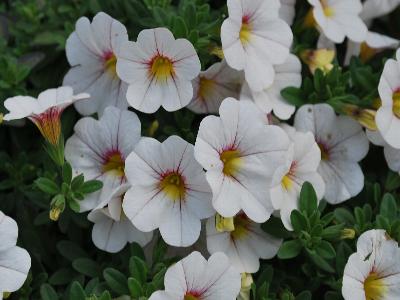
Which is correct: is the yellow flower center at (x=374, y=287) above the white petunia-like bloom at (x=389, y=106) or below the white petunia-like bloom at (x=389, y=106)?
A: below

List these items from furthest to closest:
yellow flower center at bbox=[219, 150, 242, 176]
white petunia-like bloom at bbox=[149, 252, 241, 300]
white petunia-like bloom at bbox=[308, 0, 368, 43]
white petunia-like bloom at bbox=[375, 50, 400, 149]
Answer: white petunia-like bloom at bbox=[308, 0, 368, 43] → white petunia-like bloom at bbox=[375, 50, 400, 149] → yellow flower center at bbox=[219, 150, 242, 176] → white petunia-like bloom at bbox=[149, 252, 241, 300]

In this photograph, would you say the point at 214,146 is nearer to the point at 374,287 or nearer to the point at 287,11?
the point at 374,287

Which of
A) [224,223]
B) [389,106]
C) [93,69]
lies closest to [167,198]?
[224,223]

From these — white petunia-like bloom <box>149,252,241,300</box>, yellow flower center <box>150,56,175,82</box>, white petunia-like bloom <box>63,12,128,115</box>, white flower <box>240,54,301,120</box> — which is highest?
yellow flower center <box>150,56,175,82</box>

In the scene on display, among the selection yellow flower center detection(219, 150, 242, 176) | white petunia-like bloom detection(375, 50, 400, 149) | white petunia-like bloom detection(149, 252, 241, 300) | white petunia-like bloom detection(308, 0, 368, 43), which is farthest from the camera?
white petunia-like bloom detection(308, 0, 368, 43)

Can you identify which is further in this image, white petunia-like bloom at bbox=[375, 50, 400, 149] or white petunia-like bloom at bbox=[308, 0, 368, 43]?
white petunia-like bloom at bbox=[308, 0, 368, 43]

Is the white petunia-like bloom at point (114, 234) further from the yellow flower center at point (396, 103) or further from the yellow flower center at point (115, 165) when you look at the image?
the yellow flower center at point (396, 103)

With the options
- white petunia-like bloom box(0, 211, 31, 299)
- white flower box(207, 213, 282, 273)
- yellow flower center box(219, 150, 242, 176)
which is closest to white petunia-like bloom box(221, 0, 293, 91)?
yellow flower center box(219, 150, 242, 176)

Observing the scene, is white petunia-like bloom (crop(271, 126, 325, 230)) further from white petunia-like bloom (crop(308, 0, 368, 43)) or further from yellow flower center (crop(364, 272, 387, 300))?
white petunia-like bloom (crop(308, 0, 368, 43))

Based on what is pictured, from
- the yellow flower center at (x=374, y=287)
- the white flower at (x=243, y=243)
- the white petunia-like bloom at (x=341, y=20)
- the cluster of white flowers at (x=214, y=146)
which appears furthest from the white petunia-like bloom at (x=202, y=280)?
the white petunia-like bloom at (x=341, y=20)
